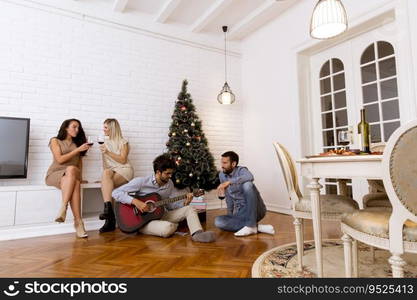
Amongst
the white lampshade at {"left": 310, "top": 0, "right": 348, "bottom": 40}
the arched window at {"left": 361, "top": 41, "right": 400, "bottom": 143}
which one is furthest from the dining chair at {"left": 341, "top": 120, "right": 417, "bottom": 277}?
the arched window at {"left": 361, "top": 41, "right": 400, "bottom": 143}

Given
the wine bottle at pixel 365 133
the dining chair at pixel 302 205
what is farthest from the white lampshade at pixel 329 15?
the dining chair at pixel 302 205

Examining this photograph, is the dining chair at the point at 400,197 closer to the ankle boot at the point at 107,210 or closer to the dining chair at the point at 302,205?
the dining chair at the point at 302,205

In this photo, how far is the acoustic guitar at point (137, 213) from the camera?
2.57 metres

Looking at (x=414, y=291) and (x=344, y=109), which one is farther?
(x=344, y=109)

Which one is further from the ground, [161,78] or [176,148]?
[161,78]

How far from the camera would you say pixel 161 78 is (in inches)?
165

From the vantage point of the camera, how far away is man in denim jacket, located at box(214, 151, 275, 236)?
2.64 m

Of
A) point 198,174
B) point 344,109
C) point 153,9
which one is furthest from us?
point 153,9

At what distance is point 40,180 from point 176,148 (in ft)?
5.55

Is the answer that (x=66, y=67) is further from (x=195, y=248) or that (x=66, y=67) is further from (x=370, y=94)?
(x=370, y=94)

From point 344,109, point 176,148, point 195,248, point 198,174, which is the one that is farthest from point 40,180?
point 344,109

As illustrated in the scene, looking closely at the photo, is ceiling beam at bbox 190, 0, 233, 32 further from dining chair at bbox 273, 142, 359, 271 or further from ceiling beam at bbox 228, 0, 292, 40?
dining chair at bbox 273, 142, 359, 271

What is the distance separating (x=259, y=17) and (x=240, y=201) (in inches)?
115

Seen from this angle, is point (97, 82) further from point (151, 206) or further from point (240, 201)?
point (240, 201)
